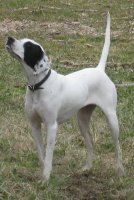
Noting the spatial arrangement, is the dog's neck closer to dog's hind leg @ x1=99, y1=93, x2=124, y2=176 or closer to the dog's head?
the dog's head

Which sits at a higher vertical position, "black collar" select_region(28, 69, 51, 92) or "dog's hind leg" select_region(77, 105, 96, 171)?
"black collar" select_region(28, 69, 51, 92)

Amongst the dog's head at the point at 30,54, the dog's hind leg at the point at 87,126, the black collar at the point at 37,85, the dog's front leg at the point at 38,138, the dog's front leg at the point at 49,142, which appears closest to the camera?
the dog's head at the point at 30,54

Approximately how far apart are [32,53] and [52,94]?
1.45 ft

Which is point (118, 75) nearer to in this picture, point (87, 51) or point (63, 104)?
point (87, 51)

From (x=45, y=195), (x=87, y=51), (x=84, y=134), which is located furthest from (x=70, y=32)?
(x=45, y=195)

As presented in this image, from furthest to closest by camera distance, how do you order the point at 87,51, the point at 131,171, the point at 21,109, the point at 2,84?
the point at 87,51, the point at 2,84, the point at 21,109, the point at 131,171

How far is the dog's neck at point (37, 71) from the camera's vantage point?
20.5ft

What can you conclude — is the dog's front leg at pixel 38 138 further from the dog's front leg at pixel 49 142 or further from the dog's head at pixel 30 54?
the dog's head at pixel 30 54

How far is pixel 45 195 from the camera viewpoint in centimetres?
613

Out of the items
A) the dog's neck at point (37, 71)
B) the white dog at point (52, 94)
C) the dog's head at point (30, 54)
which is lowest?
the white dog at point (52, 94)

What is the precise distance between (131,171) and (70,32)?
10.8 metres

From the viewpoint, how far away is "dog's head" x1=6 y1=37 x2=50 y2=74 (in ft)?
20.2

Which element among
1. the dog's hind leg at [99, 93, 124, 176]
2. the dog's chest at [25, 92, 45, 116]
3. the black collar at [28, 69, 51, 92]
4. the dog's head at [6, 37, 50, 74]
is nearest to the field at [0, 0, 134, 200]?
the dog's hind leg at [99, 93, 124, 176]

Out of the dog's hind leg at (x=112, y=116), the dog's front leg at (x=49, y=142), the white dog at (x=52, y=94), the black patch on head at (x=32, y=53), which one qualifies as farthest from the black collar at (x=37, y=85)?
the dog's hind leg at (x=112, y=116)
